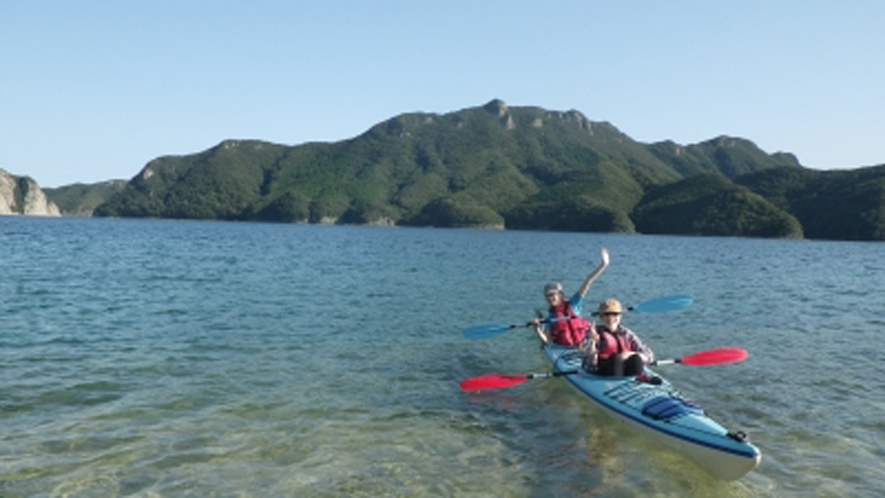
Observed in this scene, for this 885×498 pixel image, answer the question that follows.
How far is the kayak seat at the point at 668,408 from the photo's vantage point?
8.52 m

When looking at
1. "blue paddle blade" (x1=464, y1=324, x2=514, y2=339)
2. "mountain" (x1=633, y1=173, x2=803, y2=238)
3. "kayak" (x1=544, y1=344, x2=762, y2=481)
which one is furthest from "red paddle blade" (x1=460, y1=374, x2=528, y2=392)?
"mountain" (x1=633, y1=173, x2=803, y2=238)

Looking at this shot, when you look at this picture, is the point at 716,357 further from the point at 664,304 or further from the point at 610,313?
the point at 664,304

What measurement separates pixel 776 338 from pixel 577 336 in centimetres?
919

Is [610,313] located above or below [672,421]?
above

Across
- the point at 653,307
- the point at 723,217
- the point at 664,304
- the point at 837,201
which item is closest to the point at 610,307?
the point at 653,307

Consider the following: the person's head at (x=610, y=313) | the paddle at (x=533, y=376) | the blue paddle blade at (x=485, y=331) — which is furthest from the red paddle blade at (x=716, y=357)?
the blue paddle blade at (x=485, y=331)

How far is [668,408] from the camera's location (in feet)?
28.4

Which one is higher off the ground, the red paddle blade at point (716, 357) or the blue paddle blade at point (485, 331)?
the red paddle blade at point (716, 357)

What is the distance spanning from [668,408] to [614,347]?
197 cm

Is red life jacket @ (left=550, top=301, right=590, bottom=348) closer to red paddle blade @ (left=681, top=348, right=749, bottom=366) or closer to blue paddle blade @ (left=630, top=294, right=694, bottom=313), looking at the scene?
blue paddle blade @ (left=630, top=294, right=694, bottom=313)

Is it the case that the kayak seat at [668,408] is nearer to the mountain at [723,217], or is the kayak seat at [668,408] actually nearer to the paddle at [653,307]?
the paddle at [653,307]

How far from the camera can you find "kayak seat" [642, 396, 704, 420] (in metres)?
8.52

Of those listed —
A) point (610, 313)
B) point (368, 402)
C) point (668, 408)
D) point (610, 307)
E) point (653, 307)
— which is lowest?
point (368, 402)

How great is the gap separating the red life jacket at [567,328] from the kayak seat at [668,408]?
5.21 m
